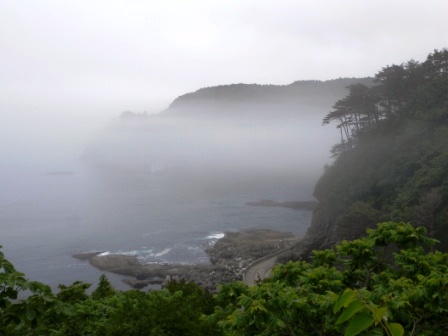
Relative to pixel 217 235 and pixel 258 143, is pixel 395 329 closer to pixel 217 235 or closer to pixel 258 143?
pixel 217 235

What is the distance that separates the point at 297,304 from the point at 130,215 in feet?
219

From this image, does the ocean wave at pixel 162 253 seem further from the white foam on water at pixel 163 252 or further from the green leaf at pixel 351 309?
the green leaf at pixel 351 309

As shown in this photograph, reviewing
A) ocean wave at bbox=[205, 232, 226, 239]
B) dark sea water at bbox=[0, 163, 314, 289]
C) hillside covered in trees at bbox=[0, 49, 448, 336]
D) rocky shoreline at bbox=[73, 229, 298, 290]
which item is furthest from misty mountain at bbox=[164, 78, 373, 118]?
hillside covered in trees at bbox=[0, 49, 448, 336]

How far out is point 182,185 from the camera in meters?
102

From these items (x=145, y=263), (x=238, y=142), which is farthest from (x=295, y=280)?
(x=238, y=142)

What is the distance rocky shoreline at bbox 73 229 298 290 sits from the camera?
40.9 meters

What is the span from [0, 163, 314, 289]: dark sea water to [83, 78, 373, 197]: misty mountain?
12.7 meters

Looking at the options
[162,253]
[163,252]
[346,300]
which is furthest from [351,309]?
[163,252]

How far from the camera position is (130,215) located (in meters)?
70.2

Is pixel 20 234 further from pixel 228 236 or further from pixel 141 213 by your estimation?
pixel 228 236

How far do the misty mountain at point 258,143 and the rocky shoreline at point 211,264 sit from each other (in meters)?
47.5

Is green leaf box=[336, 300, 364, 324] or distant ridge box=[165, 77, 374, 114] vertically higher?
distant ridge box=[165, 77, 374, 114]

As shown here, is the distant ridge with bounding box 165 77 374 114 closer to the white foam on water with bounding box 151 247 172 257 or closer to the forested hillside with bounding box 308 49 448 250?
the forested hillside with bounding box 308 49 448 250

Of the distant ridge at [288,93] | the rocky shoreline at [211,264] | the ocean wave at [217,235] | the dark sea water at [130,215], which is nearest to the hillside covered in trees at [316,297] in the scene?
the rocky shoreline at [211,264]
